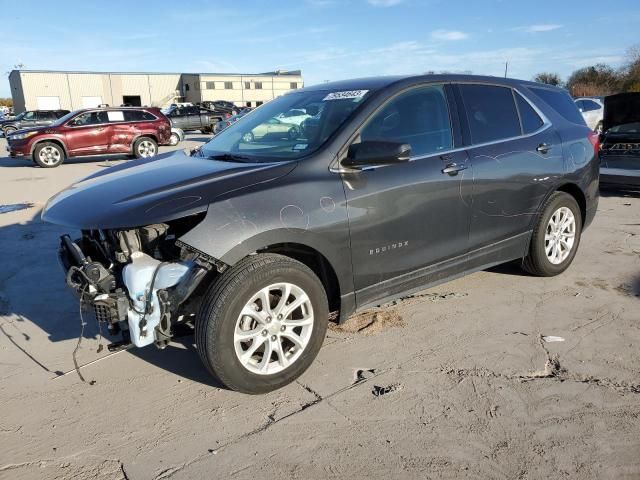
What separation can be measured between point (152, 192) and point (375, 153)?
1350 millimetres

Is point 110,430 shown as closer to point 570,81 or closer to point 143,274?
point 143,274

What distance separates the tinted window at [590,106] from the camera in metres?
18.8

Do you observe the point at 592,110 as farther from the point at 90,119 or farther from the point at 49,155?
the point at 49,155

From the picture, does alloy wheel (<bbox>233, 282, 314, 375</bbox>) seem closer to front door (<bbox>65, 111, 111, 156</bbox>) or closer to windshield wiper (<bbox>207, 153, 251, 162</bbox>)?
windshield wiper (<bbox>207, 153, 251, 162</bbox>)

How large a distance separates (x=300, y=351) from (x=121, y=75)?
227ft

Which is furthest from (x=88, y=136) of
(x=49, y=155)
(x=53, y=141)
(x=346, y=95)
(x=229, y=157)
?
(x=346, y=95)

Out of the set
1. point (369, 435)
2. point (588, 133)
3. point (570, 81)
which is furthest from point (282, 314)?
point (570, 81)

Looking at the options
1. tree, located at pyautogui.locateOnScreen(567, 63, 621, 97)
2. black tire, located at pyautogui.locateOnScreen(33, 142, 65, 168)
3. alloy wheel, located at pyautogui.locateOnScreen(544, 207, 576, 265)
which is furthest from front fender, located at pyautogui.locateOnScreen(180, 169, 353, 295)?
tree, located at pyautogui.locateOnScreen(567, 63, 621, 97)

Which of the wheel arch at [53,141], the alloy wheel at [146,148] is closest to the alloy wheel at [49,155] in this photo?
the wheel arch at [53,141]

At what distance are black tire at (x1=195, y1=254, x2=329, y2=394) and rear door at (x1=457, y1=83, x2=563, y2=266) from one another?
5.66 feet

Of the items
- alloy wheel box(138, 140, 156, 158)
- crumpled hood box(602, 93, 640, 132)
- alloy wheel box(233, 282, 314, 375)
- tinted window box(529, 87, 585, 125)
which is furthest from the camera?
alloy wheel box(138, 140, 156, 158)

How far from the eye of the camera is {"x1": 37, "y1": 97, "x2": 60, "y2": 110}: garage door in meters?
59.9

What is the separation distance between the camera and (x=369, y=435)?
9.09ft

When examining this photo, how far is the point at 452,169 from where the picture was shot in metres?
3.91
